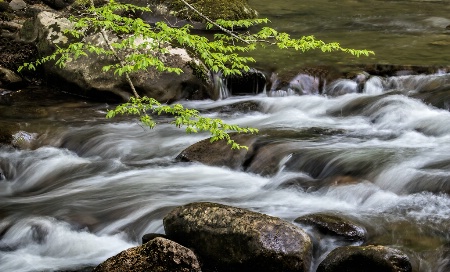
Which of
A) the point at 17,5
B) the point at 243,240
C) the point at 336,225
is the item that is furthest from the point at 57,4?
the point at 243,240

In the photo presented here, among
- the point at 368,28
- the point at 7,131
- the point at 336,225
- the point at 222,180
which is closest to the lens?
the point at 336,225

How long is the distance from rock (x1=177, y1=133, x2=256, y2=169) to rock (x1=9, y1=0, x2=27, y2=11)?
8.86 m

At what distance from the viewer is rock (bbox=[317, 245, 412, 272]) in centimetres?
448

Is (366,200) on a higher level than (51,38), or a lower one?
lower

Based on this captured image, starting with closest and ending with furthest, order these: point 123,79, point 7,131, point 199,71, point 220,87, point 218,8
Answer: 1. point 7,131
2. point 123,79
3. point 199,71
4. point 220,87
5. point 218,8

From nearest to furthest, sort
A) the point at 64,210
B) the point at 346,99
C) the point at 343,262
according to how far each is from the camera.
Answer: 1. the point at 343,262
2. the point at 64,210
3. the point at 346,99

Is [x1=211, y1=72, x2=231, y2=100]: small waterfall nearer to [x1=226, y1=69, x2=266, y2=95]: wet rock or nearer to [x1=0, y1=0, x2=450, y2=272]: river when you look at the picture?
[x1=226, y1=69, x2=266, y2=95]: wet rock

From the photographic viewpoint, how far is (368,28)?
13.8 metres

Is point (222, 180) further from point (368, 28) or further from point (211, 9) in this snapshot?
point (211, 9)

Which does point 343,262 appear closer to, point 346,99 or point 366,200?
point 366,200

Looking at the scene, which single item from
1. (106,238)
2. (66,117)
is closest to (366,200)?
(106,238)

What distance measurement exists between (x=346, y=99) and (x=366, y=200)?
383 centimetres

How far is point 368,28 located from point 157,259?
10.5 m

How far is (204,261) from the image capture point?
16.2 ft
